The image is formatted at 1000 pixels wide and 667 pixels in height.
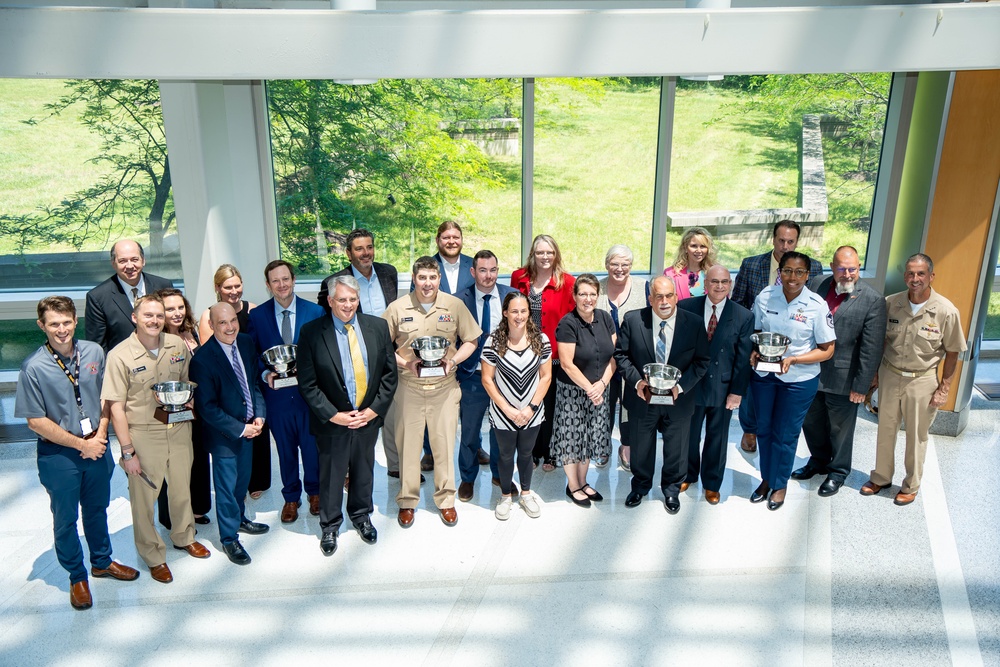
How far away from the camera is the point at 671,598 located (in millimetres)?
4348

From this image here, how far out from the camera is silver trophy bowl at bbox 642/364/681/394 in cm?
467

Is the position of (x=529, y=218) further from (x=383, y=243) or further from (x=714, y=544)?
(x=714, y=544)

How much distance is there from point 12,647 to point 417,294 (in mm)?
2764

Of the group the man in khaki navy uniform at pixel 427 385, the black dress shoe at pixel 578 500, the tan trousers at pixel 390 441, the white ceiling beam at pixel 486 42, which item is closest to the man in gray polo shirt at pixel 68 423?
the white ceiling beam at pixel 486 42

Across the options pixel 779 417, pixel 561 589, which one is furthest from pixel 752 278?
pixel 561 589

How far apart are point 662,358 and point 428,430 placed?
1.50 m

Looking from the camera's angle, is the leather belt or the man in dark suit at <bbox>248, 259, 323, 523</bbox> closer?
the man in dark suit at <bbox>248, 259, 323, 523</bbox>

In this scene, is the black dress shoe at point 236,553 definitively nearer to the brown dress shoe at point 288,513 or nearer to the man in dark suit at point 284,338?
the brown dress shoe at point 288,513

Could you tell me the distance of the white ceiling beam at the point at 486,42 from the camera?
425cm

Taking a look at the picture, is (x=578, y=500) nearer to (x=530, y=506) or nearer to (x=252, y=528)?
(x=530, y=506)

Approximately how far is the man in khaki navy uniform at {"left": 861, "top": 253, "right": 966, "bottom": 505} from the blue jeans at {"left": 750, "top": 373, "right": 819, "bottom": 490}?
0.57 metres

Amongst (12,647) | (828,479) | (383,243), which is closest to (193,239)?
(383,243)

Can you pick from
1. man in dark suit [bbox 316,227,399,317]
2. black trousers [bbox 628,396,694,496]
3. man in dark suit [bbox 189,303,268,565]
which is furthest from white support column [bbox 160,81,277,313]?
black trousers [bbox 628,396,694,496]

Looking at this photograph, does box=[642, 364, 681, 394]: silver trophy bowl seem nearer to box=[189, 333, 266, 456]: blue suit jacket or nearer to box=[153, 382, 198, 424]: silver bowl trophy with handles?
box=[189, 333, 266, 456]: blue suit jacket
